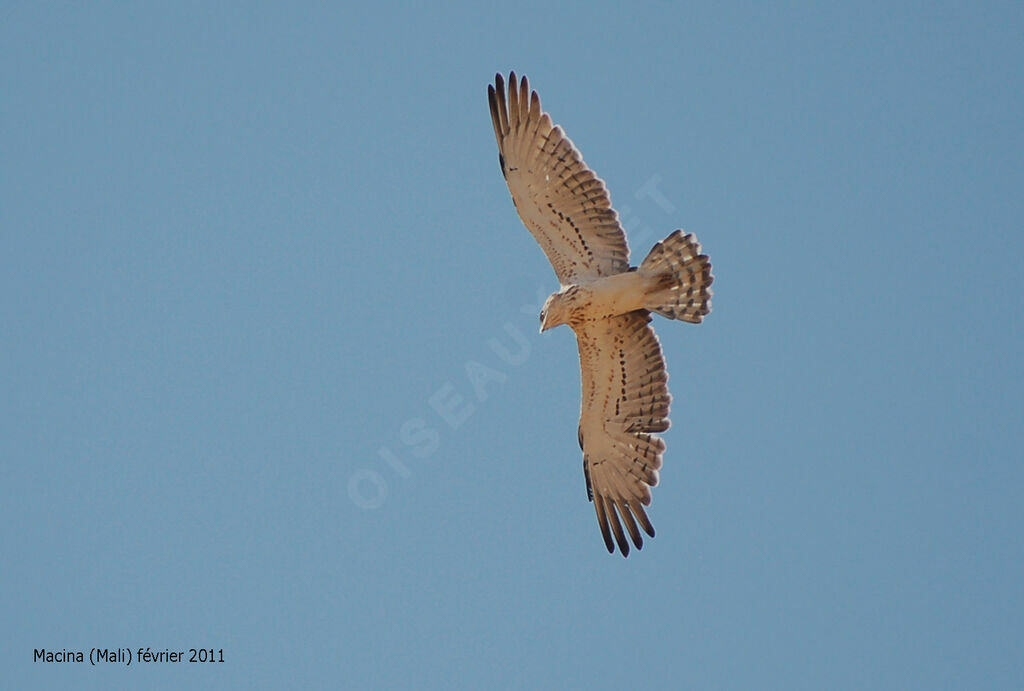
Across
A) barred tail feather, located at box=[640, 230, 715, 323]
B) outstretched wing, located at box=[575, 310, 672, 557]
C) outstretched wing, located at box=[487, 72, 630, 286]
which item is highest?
outstretched wing, located at box=[487, 72, 630, 286]

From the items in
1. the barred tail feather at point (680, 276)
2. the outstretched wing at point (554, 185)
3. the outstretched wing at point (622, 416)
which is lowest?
the outstretched wing at point (622, 416)

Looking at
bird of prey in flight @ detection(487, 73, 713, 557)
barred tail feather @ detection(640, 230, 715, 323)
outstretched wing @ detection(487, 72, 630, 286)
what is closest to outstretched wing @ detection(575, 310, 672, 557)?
bird of prey in flight @ detection(487, 73, 713, 557)

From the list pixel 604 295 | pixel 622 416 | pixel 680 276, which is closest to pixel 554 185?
pixel 604 295

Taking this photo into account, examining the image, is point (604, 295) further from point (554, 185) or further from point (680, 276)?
point (554, 185)

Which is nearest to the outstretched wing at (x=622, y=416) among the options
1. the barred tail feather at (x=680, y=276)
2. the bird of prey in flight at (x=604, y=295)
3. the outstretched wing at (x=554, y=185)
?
the bird of prey in flight at (x=604, y=295)

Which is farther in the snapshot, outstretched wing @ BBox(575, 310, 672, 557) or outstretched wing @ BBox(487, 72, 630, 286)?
outstretched wing @ BBox(575, 310, 672, 557)

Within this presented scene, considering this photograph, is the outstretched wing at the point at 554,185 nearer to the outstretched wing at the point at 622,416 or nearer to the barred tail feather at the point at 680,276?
the barred tail feather at the point at 680,276

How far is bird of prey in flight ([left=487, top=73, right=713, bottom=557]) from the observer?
1275 centimetres

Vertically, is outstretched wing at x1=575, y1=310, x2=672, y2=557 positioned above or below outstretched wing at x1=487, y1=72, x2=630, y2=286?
below

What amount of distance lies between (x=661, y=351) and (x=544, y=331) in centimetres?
102

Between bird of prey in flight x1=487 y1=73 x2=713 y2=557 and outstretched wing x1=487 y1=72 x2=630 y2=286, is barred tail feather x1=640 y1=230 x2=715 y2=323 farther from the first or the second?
outstretched wing x1=487 y1=72 x2=630 y2=286

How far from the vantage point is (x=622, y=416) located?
43.8 ft

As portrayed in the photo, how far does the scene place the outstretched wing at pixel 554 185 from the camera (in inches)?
503

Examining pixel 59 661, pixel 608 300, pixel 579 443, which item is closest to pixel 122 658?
pixel 59 661
